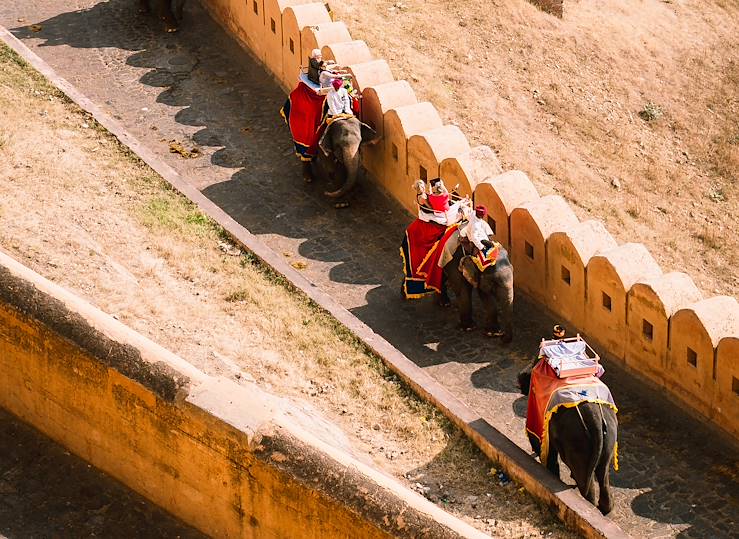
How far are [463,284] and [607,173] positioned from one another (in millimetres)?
7608

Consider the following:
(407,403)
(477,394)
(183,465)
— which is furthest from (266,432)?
(477,394)

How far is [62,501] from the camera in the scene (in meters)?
10.8

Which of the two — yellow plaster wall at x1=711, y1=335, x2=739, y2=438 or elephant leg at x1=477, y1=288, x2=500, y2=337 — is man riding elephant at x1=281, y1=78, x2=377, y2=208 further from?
yellow plaster wall at x1=711, y1=335, x2=739, y2=438

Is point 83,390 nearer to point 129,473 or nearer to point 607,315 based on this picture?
point 129,473

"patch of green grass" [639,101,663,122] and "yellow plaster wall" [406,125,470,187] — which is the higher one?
"yellow plaster wall" [406,125,470,187]

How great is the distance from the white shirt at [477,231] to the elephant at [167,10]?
786 centimetres

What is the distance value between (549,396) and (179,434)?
380 centimetres

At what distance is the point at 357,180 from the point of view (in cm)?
1867

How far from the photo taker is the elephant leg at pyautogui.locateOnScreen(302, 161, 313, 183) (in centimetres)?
1867

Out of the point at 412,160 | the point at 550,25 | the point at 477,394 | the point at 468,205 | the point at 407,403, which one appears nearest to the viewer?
the point at 407,403

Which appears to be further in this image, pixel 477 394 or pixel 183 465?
pixel 477 394

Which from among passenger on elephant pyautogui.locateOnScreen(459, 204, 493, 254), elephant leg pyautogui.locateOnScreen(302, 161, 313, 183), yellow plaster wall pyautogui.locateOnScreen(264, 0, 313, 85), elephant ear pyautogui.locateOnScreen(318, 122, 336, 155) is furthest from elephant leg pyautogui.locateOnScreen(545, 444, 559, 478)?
yellow plaster wall pyautogui.locateOnScreen(264, 0, 313, 85)

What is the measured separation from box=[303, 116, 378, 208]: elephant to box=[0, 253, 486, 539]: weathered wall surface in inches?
279

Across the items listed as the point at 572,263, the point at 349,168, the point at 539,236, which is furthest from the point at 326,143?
the point at 572,263
